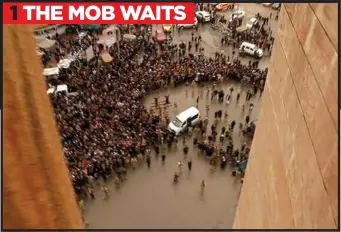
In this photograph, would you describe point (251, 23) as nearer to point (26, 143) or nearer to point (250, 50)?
point (250, 50)

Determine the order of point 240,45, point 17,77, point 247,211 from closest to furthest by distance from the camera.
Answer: point 17,77, point 247,211, point 240,45

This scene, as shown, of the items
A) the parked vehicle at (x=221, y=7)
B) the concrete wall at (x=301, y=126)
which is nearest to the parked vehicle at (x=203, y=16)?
the parked vehicle at (x=221, y=7)

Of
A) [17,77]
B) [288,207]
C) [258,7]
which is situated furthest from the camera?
[258,7]

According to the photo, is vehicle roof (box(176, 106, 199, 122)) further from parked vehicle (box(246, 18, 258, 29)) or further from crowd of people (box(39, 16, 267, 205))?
parked vehicle (box(246, 18, 258, 29))

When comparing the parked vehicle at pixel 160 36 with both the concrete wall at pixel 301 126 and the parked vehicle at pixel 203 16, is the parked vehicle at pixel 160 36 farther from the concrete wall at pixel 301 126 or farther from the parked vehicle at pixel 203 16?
the concrete wall at pixel 301 126

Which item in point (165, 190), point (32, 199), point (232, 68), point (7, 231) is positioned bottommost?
point (165, 190)

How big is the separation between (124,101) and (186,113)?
2076 mm

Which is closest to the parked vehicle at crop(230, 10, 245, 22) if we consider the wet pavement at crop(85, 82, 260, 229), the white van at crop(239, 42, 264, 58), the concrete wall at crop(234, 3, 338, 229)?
the white van at crop(239, 42, 264, 58)

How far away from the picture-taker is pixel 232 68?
15.8m

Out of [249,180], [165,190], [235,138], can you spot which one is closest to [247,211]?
[249,180]

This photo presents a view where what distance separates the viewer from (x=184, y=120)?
12836mm

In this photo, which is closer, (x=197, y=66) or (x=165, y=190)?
(x=165, y=190)

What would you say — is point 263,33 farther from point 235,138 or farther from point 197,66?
point 235,138

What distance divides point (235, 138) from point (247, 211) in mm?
8055
